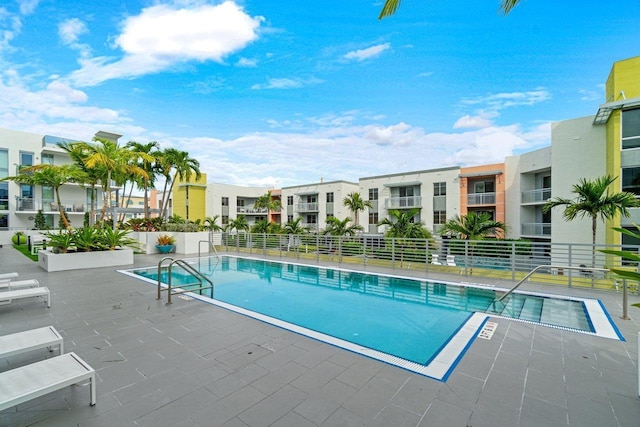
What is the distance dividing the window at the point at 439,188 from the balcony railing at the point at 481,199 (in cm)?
184

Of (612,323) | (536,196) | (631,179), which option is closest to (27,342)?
(612,323)

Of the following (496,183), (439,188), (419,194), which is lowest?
(419,194)

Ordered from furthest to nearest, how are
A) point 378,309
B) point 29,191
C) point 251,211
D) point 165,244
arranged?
point 251,211
point 29,191
point 165,244
point 378,309

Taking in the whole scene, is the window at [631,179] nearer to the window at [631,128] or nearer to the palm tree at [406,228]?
the window at [631,128]

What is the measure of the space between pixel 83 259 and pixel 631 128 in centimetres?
2204

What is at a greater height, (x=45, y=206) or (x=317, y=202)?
(x=317, y=202)

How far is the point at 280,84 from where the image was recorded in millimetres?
16484

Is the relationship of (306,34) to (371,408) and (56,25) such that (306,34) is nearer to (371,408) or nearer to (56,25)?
(56,25)

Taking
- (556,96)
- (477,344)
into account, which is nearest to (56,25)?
(477,344)

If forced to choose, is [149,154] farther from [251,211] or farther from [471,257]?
[251,211]

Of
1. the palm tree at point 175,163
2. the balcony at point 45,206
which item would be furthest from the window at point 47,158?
the palm tree at point 175,163

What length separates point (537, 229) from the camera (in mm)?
20031

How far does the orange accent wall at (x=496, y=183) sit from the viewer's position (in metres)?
22.1

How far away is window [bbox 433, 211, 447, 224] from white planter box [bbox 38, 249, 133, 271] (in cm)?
2171
